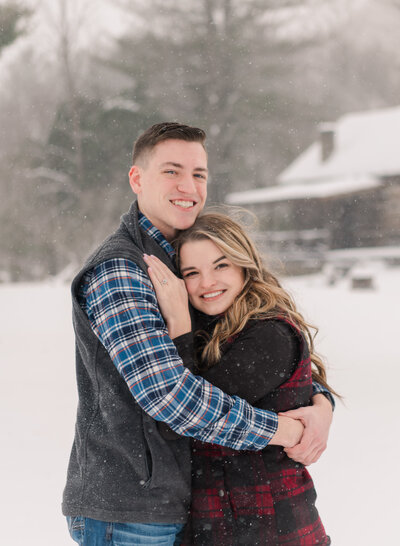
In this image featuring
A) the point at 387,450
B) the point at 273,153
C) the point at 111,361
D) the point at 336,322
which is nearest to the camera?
the point at 111,361

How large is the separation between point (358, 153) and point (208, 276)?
75.9 feet

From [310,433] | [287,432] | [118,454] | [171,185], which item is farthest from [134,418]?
[171,185]

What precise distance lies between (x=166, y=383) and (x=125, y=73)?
25.4 m

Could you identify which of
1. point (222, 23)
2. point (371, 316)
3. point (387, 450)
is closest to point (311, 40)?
point (222, 23)

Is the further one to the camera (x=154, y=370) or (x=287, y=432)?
(x=287, y=432)

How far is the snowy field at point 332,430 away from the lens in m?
4.14

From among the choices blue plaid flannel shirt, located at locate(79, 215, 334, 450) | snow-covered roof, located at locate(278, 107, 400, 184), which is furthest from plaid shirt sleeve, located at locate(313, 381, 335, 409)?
snow-covered roof, located at locate(278, 107, 400, 184)

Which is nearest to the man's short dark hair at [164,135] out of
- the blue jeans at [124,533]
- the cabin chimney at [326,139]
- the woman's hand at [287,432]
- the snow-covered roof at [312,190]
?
the woman's hand at [287,432]

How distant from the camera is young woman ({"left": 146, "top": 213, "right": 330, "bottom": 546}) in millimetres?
1919

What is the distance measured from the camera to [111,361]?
1.86 metres

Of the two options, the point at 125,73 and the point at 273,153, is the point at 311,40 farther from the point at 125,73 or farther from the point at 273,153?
the point at 125,73

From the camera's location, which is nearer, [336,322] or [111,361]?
[111,361]

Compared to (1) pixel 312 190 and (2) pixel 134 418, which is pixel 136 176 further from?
(1) pixel 312 190

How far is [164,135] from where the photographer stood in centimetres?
217
